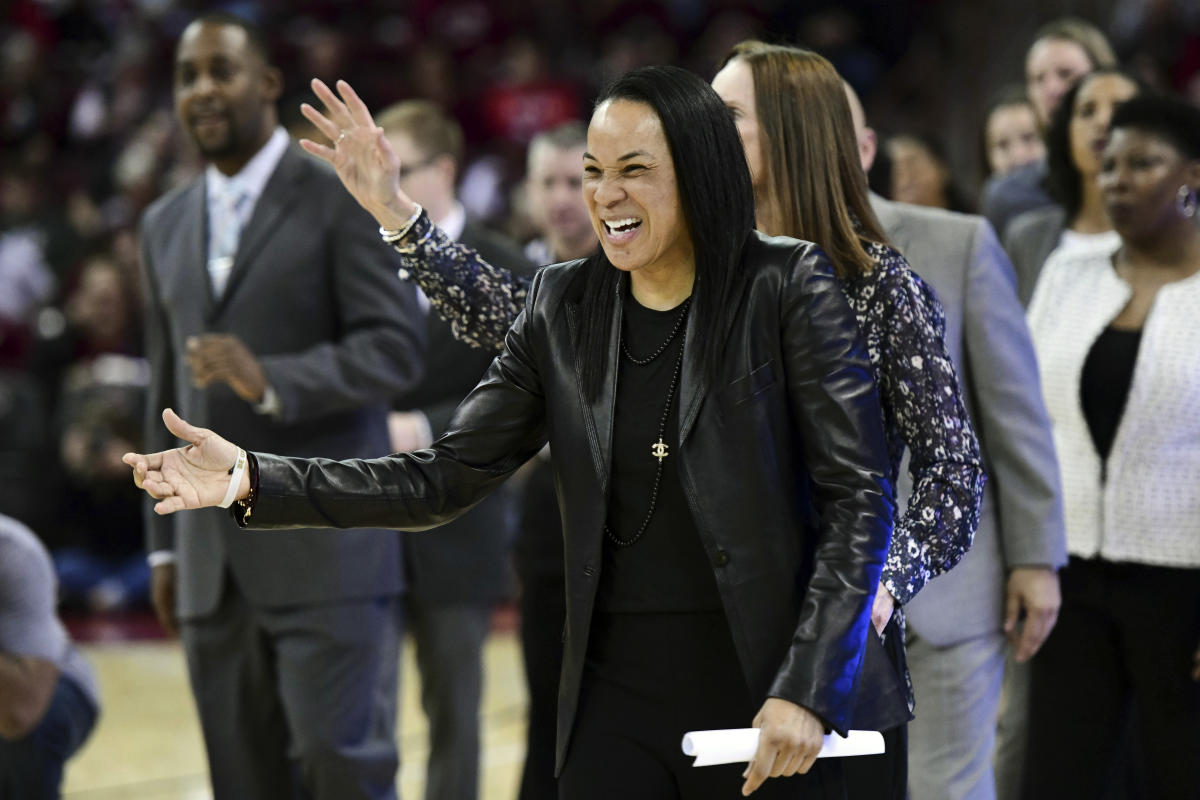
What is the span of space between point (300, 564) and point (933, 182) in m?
2.80

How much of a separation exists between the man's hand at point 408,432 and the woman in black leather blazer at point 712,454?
5.98 feet

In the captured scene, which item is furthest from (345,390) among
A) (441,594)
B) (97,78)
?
(97,78)

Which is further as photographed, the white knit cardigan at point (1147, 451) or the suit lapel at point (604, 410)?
the white knit cardigan at point (1147, 451)

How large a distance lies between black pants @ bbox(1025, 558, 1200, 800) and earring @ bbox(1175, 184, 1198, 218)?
787 mm

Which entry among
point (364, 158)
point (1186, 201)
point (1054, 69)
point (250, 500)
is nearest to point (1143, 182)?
point (1186, 201)

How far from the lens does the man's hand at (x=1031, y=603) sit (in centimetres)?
318

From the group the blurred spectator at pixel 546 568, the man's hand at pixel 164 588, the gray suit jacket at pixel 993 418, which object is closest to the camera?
the gray suit jacket at pixel 993 418

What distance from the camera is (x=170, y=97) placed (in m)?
12.3

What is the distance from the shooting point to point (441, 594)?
14.4 ft

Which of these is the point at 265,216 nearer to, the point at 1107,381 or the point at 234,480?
the point at 234,480

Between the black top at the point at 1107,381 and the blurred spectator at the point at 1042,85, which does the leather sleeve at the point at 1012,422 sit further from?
the blurred spectator at the point at 1042,85

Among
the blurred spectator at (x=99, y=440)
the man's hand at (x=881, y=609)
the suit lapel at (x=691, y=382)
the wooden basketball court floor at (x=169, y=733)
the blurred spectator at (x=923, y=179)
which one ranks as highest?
the blurred spectator at (x=923, y=179)

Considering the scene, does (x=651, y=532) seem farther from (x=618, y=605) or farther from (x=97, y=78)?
(x=97, y=78)

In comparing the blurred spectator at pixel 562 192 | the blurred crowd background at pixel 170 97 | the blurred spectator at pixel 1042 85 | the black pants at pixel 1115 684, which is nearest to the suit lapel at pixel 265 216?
the blurred spectator at pixel 562 192
